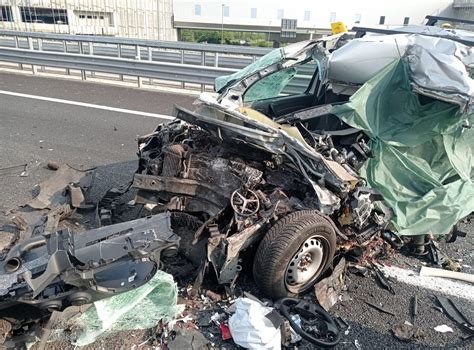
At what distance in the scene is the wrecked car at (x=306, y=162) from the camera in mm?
2838

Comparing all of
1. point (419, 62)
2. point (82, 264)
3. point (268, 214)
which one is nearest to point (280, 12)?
point (419, 62)

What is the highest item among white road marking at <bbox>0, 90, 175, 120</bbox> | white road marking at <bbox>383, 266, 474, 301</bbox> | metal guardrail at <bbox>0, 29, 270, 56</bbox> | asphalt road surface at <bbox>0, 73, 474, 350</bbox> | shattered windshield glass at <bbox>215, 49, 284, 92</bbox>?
shattered windshield glass at <bbox>215, 49, 284, 92</bbox>

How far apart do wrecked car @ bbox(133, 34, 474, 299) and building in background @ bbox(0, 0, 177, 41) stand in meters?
37.7

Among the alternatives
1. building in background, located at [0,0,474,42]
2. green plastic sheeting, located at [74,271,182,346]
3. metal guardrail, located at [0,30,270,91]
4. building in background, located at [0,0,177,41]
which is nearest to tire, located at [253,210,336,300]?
green plastic sheeting, located at [74,271,182,346]

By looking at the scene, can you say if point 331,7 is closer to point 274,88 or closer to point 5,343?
point 274,88

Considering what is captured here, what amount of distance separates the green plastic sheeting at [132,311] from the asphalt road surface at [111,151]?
46.6 inches

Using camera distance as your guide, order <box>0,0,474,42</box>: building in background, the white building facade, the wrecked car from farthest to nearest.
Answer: the white building facade
<box>0,0,474,42</box>: building in background
the wrecked car

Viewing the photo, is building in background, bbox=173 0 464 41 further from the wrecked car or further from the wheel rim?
the wheel rim

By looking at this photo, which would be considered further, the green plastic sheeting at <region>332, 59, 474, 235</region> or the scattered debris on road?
the green plastic sheeting at <region>332, 59, 474, 235</region>

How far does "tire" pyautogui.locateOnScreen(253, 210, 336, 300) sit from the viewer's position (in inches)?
107

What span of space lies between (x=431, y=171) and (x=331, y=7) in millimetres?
48863

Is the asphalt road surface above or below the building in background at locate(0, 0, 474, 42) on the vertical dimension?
below

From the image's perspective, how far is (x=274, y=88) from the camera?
4.32 meters

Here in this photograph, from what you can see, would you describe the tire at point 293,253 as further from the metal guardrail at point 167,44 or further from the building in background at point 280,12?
the building in background at point 280,12
